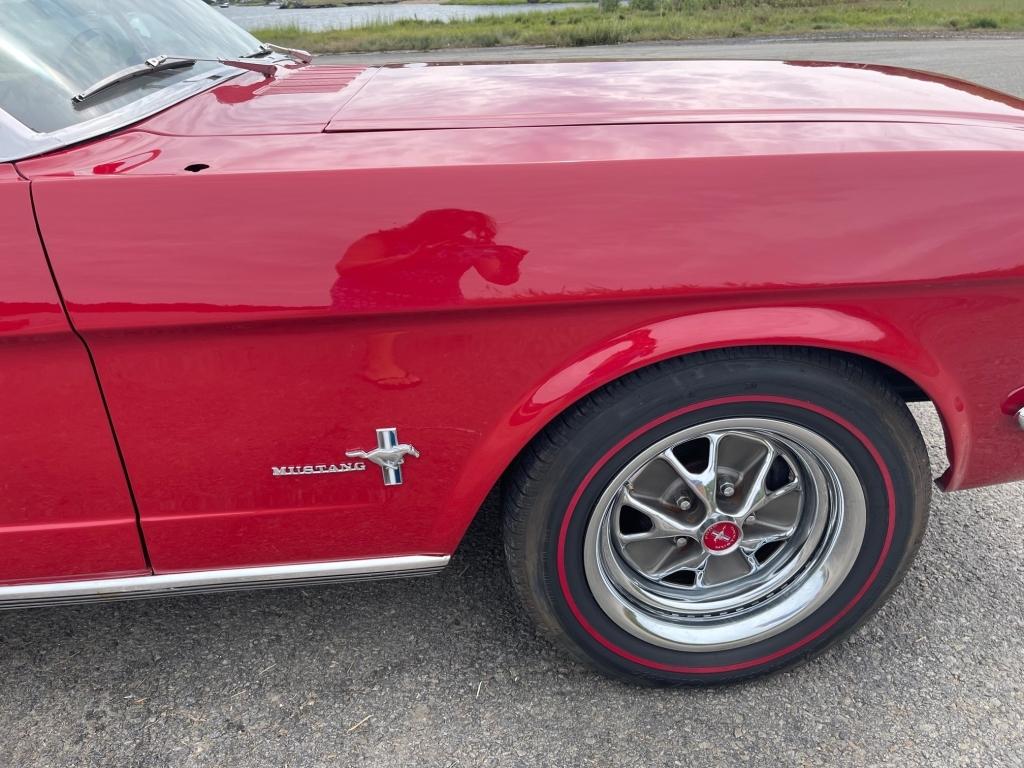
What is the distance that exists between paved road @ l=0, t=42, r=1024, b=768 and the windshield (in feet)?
4.20

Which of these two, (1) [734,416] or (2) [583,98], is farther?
(2) [583,98]

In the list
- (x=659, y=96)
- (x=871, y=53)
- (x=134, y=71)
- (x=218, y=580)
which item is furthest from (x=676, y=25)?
(x=218, y=580)

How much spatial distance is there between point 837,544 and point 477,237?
3.61ft

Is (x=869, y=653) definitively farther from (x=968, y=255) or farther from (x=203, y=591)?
(x=203, y=591)

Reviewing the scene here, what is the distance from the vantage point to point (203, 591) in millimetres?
1566

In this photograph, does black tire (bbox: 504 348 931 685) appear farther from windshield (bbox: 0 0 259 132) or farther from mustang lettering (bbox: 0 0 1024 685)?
windshield (bbox: 0 0 259 132)

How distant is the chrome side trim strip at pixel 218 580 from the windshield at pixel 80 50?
2.95 ft

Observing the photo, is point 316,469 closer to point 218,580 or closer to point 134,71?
point 218,580

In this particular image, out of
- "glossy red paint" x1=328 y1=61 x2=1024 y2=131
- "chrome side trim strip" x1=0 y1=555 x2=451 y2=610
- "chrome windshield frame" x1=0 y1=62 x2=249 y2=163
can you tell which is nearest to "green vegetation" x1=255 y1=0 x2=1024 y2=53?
"glossy red paint" x1=328 y1=61 x2=1024 y2=131

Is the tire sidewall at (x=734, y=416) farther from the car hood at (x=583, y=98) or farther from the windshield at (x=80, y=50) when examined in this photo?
the windshield at (x=80, y=50)

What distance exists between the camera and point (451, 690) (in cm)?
178

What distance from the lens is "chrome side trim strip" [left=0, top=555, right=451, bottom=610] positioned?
5.00 ft

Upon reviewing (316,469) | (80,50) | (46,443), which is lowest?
(316,469)

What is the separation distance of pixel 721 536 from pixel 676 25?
18652 mm
